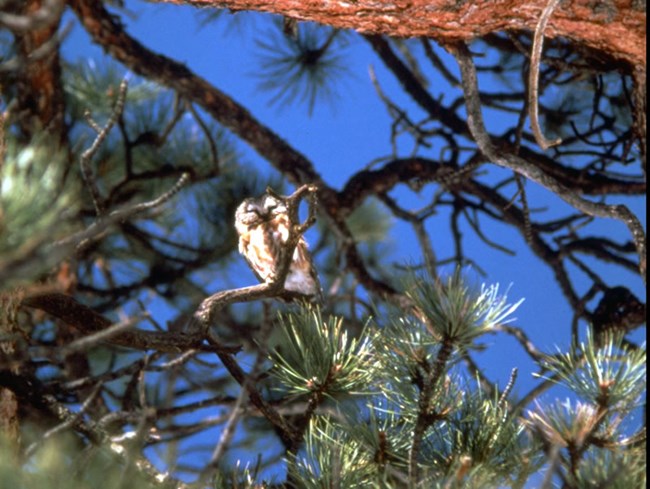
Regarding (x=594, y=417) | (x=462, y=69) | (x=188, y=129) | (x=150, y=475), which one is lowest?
(x=150, y=475)

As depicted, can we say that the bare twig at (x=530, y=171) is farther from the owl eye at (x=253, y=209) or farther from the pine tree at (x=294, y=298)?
the owl eye at (x=253, y=209)

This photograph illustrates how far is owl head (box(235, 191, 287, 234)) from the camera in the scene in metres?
0.97

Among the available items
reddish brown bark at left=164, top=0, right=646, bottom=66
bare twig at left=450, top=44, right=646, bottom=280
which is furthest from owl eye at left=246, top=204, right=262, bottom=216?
bare twig at left=450, top=44, right=646, bottom=280

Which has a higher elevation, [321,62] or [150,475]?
[321,62]

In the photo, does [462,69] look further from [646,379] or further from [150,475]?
[150,475]

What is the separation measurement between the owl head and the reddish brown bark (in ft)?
0.70

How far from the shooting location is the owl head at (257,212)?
97cm

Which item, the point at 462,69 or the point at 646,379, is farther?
the point at 462,69

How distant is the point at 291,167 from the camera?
1.58 m

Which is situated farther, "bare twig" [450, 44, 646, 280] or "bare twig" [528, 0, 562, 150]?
"bare twig" [450, 44, 646, 280]

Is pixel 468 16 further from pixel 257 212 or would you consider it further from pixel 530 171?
pixel 257 212

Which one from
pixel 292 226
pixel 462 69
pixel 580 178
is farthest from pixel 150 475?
pixel 580 178

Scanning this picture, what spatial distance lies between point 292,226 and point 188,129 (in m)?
1.24

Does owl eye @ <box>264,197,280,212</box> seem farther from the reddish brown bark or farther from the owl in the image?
the reddish brown bark
